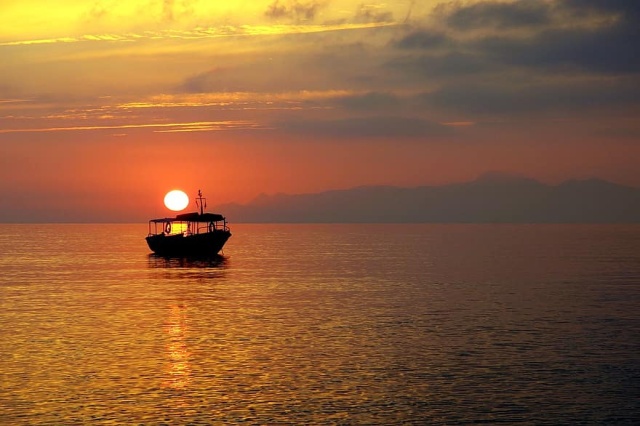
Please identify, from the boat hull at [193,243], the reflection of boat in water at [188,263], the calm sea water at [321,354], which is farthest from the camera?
the boat hull at [193,243]

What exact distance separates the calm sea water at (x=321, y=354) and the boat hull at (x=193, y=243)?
54052 mm

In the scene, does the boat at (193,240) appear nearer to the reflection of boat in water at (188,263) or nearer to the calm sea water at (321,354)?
the reflection of boat in water at (188,263)

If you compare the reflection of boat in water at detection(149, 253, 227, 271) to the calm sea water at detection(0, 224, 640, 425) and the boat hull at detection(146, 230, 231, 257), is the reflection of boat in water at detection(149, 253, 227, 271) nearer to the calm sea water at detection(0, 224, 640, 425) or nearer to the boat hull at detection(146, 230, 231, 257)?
the boat hull at detection(146, 230, 231, 257)

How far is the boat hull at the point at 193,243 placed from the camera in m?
155

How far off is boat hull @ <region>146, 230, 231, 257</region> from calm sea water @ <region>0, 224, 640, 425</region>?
5405cm

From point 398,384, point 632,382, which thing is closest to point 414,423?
point 398,384

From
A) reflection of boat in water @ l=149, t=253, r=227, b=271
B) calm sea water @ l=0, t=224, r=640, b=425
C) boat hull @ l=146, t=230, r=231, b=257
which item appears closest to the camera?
calm sea water @ l=0, t=224, r=640, b=425

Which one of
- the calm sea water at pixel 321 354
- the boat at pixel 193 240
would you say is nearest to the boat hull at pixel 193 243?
the boat at pixel 193 240

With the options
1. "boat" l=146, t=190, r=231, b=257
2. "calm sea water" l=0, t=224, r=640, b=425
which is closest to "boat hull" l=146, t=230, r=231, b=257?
"boat" l=146, t=190, r=231, b=257

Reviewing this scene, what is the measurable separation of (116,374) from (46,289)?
5785cm

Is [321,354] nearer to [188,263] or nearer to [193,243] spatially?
[188,263]

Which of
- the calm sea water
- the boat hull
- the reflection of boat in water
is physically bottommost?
the calm sea water

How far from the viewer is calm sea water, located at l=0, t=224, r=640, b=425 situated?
36156 mm

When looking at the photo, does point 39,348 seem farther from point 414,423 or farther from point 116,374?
point 414,423
